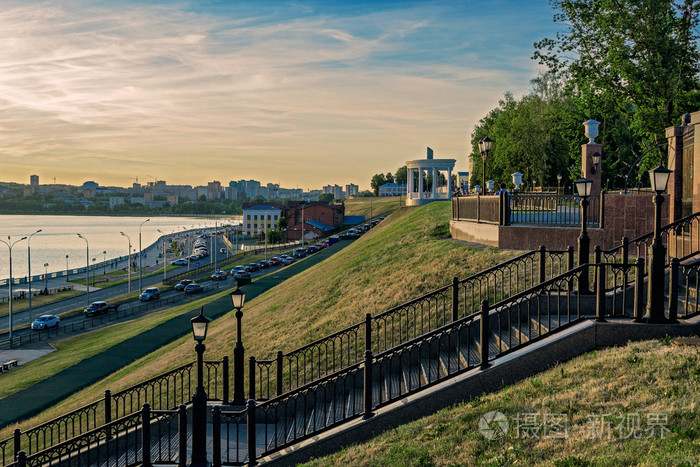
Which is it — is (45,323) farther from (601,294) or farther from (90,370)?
(601,294)

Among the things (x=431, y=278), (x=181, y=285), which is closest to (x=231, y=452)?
(x=431, y=278)

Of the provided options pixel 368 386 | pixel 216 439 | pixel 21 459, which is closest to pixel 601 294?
pixel 368 386

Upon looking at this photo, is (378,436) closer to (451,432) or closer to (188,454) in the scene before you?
(451,432)

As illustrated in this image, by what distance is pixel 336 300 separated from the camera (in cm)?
2050

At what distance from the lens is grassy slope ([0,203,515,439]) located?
17359mm

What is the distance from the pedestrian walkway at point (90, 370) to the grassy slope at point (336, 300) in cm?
162

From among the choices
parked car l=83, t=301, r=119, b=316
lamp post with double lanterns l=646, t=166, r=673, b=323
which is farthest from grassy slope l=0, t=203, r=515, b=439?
parked car l=83, t=301, r=119, b=316

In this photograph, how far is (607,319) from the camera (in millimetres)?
9375

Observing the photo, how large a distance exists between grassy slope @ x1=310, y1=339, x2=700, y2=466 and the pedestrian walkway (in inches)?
732

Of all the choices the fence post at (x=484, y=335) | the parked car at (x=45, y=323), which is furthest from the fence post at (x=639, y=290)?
the parked car at (x=45, y=323)

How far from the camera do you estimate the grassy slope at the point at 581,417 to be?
6.08 meters

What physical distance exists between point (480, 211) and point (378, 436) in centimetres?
1385

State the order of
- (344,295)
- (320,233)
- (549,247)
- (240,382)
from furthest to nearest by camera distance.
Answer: (320,233)
(344,295)
(549,247)
(240,382)

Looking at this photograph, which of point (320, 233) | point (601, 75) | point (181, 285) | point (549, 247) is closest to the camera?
point (549, 247)
